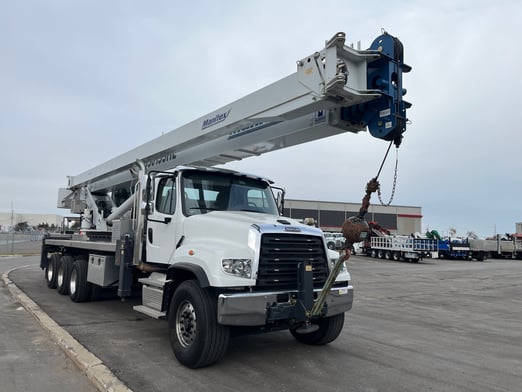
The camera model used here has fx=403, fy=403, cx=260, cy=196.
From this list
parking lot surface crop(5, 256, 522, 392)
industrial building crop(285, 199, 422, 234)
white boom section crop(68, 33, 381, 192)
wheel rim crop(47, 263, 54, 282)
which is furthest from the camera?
industrial building crop(285, 199, 422, 234)

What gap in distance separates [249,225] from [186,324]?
1.55 m

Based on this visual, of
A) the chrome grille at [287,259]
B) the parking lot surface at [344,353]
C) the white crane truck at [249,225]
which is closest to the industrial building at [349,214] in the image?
the parking lot surface at [344,353]

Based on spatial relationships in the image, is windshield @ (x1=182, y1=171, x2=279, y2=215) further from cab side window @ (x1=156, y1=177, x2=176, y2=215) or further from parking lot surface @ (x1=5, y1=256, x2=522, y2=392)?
parking lot surface @ (x1=5, y1=256, x2=522, y2=392)

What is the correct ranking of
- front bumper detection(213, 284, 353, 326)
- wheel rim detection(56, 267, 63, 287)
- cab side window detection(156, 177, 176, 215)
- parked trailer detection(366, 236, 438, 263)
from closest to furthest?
front bumper detection(213, 284, 353, 326)
cab side window detection(156, 177, 176, 215)
wheel rim detection(56, 267, 63, 287)
parked trailer detection(366, 236, 438, 263)

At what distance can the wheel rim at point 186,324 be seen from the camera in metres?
5.17

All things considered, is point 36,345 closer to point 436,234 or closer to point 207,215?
point 207,215

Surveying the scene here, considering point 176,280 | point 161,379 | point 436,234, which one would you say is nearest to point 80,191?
point 176,280

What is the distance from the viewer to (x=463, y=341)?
23.6 feet

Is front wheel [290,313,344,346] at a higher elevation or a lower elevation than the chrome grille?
lower

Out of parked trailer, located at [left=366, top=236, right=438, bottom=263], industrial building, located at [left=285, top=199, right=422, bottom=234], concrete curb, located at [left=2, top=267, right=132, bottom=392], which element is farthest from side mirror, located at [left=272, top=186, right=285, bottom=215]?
industrial building, located at [left=285, top=199, right=422, bottom=234]

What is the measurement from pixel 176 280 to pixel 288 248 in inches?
65.0

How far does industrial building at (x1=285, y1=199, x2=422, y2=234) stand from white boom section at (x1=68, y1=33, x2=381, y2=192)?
206 feet

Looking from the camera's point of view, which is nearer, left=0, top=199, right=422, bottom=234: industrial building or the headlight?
the headlight

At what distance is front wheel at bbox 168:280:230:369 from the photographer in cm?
488
